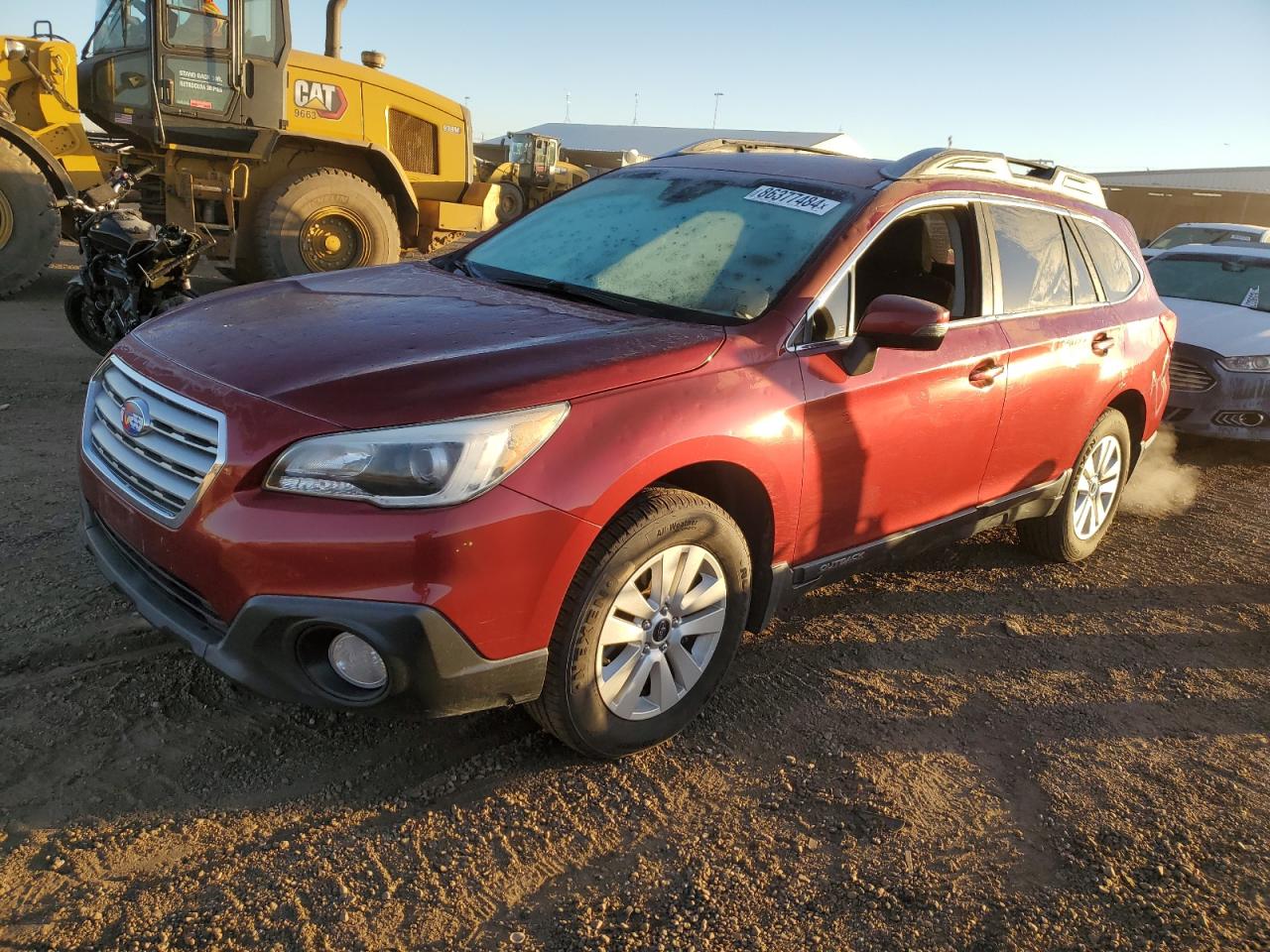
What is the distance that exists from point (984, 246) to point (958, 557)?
174cm

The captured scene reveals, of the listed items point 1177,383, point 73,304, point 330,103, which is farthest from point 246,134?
point 1177,383

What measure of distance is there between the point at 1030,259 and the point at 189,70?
8008mm

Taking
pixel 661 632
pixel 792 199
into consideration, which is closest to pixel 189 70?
pixel 792 199

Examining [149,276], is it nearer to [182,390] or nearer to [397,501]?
[182,390]

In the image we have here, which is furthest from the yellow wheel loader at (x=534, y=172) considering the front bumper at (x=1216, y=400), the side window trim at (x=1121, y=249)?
the side window trim at (x=1121, y=249)

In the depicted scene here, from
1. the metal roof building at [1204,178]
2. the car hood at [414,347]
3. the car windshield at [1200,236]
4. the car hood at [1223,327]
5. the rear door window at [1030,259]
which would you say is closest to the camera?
the car hood at [414,347]

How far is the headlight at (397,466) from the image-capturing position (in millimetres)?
2271

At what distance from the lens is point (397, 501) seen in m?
2.26

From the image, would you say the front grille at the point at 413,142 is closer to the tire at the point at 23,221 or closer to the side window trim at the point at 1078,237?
the tire at the point at 23,221

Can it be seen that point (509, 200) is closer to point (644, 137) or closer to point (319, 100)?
point (319, 100)

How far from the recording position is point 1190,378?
721cm

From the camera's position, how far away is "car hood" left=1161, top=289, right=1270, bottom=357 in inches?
282

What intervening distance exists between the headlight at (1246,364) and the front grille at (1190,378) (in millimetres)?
137

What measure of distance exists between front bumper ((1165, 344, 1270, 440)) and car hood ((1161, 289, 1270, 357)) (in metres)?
0.15
